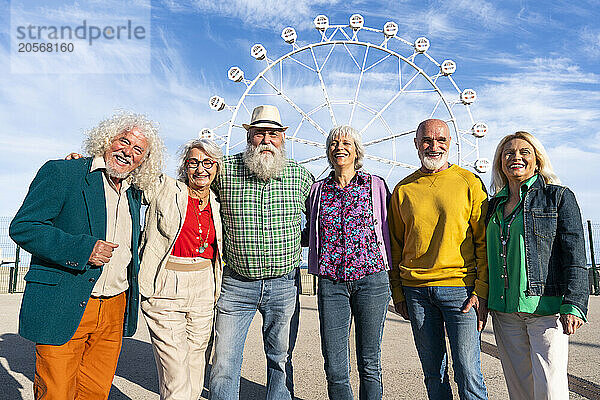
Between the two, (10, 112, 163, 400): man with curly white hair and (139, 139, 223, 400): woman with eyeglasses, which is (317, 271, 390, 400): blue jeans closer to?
(139, 139, 223, 400): woman with eyeglasses

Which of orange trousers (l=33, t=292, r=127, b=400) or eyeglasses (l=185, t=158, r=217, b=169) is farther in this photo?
eyeglasses (l=185, t=158, r=217, b=169)

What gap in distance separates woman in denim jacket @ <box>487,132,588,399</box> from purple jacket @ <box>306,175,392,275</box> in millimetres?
664

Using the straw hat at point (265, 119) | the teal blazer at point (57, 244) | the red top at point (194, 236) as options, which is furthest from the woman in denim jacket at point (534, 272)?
the teal blazer at point (57, 244)

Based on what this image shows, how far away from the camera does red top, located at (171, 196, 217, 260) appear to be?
3336mm

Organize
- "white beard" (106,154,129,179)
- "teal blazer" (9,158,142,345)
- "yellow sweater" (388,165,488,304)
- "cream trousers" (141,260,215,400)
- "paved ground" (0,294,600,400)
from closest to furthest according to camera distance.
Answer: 1. "teal blazer" (9,158,142,345)
2. "white beard" (106,154,129,179)
3. "yellow sweater" (388,165,488,304)
4. "cream trousers" (141,260,215,400)
5. "paved ground" (0,294,600,400)

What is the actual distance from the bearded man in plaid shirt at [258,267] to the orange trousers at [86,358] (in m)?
0.72

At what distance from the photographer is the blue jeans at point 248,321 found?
11.2 feet

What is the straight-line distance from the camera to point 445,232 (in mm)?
3137

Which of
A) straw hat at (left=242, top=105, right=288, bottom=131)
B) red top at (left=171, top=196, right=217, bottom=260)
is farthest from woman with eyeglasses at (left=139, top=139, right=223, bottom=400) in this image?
straw hat at (left=242, top=105, right=288, bottom=131)

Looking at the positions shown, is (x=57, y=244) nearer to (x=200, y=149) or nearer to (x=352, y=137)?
(x=200, y=149)

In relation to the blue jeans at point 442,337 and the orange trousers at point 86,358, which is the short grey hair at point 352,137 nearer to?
the blue jeans at point 442,337

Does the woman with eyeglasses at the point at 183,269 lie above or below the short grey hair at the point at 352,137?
below

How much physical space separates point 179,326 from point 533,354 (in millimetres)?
2181

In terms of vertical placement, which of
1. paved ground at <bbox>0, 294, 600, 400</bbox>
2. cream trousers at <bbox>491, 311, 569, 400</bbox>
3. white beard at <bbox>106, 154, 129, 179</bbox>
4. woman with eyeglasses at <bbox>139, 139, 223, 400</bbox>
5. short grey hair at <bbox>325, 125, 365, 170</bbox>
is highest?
short grey hair at <bbox>325, 125, 365, 170</bbox>
